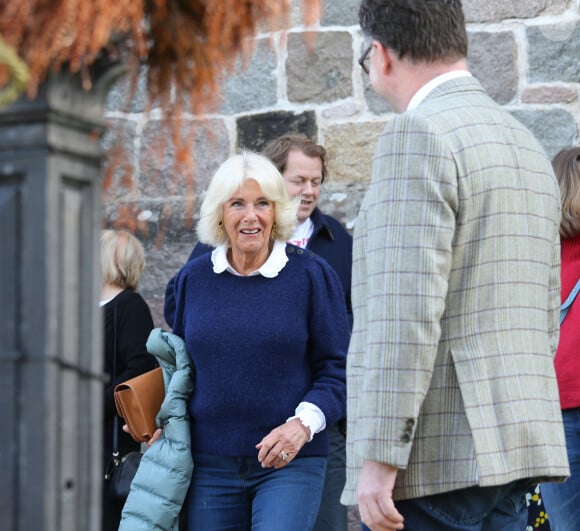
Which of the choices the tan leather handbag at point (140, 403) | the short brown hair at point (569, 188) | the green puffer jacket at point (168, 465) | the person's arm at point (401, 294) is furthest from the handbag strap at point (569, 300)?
the person's arm at point (401, 294)

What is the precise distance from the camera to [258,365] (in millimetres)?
3828

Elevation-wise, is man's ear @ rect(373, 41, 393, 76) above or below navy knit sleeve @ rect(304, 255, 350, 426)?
above

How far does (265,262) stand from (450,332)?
4.94 feet

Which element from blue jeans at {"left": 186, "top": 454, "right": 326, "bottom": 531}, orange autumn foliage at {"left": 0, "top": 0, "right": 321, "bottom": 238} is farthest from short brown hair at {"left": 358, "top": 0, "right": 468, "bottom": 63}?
blue jeans at {"left": 186, "top": 454, "right": 326, "bottom": 531}

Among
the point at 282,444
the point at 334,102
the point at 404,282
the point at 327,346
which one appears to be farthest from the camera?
the point at 334,102

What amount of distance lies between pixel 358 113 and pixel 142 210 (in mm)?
1053

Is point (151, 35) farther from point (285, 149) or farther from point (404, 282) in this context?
point (285, 149)

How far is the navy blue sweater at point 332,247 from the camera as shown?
15.2 ft

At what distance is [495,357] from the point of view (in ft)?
8.48

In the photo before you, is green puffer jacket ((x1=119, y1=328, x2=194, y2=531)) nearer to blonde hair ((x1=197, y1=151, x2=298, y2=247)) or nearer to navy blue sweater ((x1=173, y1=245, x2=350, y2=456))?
navy blue sweater ((x1=173, y1=245, x2=350, y2=456))

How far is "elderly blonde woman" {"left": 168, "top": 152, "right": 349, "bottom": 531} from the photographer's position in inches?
149

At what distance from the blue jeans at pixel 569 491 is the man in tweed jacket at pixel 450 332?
4.95 ft

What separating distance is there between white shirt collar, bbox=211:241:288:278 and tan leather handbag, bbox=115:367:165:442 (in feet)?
1.50

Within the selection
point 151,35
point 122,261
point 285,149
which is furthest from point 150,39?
point 122,261
